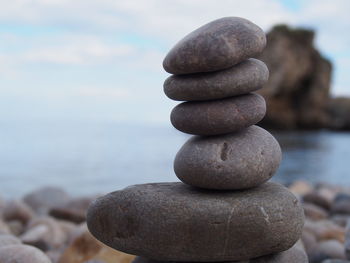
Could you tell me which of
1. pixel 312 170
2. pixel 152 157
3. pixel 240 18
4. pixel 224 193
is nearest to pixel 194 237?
pixel 224 193

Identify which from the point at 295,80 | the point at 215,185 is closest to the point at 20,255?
the point at 215,185

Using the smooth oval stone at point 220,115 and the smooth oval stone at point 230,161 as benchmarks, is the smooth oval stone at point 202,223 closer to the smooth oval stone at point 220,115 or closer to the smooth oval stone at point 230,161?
the smooth oval stone at point 230,161

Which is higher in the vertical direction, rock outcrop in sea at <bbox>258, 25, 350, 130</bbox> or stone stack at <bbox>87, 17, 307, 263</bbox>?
stone stack at <bbox>87, 17, 307, 263</bbox>

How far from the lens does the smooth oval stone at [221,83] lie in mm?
4242

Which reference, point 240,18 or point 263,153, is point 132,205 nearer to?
point 263,153

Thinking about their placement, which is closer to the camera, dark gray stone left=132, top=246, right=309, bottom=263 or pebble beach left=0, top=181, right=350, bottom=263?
dark gray stone left=132, top=246, right=309, bottom=263

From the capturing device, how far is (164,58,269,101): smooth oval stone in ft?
13.9

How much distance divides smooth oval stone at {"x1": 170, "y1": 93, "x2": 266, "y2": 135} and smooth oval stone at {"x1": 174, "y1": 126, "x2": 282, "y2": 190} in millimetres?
108

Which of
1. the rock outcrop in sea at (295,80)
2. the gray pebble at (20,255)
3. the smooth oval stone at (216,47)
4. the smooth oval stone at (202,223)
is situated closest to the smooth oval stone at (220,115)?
the smooth oval stone at (216,47)

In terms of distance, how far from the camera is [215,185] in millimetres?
4234

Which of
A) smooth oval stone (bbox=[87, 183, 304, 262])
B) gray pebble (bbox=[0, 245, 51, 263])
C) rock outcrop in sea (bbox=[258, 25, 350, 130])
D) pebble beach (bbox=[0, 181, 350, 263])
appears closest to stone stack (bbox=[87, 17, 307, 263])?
smooth oval stone (bbox=[87, 183, 304, 262])

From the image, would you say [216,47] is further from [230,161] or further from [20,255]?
[20,255]

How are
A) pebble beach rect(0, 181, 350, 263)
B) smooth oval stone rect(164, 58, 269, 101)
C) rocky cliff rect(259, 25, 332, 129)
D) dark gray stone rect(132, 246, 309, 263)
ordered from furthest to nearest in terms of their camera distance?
rocky cliff rect(259, 25, 332, 129)
pebble beach rect(0, 181, 350, 263)
dark gray stone rect(132, 246, 309, 263)
smooth oval stone rect(164, 58, 269, 101)

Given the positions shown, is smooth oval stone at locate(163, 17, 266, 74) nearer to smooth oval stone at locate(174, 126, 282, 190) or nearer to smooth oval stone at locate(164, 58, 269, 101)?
smooth oval stone at locate(164, 58, 269, 101)
